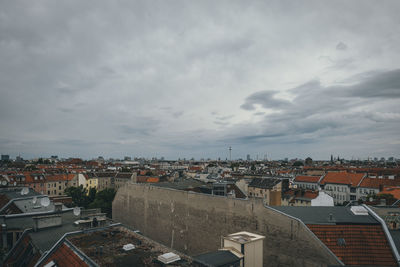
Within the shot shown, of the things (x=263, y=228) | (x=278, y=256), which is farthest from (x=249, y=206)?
(x=278, y=256)

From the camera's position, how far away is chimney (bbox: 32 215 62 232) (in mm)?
16734

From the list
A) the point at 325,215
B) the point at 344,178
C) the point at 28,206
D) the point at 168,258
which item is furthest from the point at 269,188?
the point at 168,258

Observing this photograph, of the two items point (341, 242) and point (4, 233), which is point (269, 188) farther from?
point (4, 233)

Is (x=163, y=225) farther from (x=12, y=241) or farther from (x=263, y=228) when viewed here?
→ (x=12, y=241)

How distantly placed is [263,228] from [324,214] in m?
4.93

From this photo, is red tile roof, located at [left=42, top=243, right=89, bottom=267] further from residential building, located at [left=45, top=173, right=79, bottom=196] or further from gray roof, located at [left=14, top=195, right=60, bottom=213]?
residential building, located at [left=45, top=173, right=79, bottom=196]

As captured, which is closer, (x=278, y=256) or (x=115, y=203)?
(x=278, y=256)

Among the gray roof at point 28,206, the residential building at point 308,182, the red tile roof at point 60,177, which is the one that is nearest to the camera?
the gray roof at point 28,206

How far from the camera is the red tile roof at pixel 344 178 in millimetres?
60750

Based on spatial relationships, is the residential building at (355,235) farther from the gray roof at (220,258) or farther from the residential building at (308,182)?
the residential building at (308,182)

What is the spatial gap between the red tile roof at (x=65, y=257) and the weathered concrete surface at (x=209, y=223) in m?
14.8

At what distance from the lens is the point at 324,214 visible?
Answer: 20.3 m

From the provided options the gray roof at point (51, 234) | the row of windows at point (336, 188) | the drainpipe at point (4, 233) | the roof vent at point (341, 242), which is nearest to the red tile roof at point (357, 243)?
the roof vent at point (341, 242)

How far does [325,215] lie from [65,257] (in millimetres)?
18011
